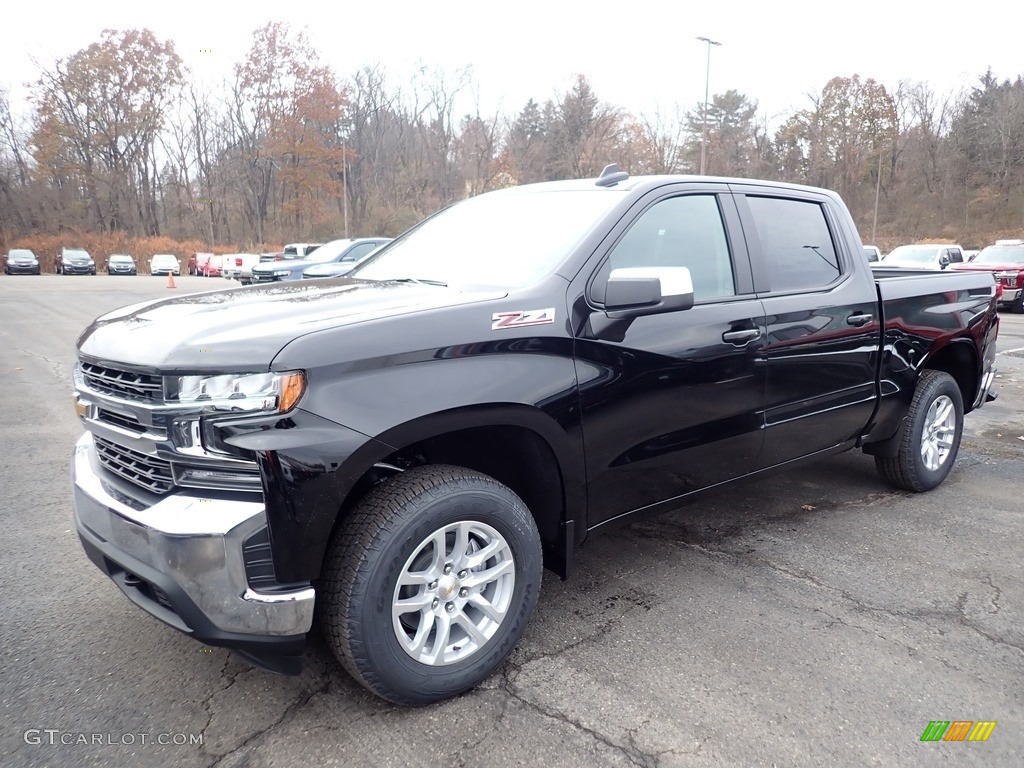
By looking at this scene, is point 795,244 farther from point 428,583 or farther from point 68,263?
point 68,263

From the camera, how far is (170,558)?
2.13 m

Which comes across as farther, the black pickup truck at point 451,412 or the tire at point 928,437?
the tire at point 928,437

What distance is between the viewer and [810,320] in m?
3.69

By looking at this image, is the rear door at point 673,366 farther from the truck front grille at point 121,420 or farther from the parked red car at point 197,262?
the parked red car at point 197,262

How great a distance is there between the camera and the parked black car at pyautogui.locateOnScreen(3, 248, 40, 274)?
133 ft

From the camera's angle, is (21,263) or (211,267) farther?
(211,267)

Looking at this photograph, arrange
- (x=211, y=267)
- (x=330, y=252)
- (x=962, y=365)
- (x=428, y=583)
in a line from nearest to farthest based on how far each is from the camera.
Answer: (x=428, y=583) → (x=962, y=365) → (x=330, y=252) → (x=211, y=267)

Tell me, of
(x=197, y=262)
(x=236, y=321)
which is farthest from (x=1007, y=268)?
(x=197, y=262)

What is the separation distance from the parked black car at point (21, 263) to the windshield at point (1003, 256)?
147 ft

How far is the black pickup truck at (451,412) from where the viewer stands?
216 centimetres

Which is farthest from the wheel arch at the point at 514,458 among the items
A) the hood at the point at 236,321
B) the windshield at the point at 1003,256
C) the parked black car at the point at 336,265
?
the windshield at the point at 1003,256

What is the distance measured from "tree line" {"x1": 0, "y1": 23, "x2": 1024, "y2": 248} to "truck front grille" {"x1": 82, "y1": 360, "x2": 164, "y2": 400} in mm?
47176

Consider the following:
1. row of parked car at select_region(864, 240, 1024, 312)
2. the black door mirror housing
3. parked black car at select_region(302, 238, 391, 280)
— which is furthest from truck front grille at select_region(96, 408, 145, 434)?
row of parked car at select_region(864, 240, 1024, 312)

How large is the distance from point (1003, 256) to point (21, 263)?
4560 centimetres
